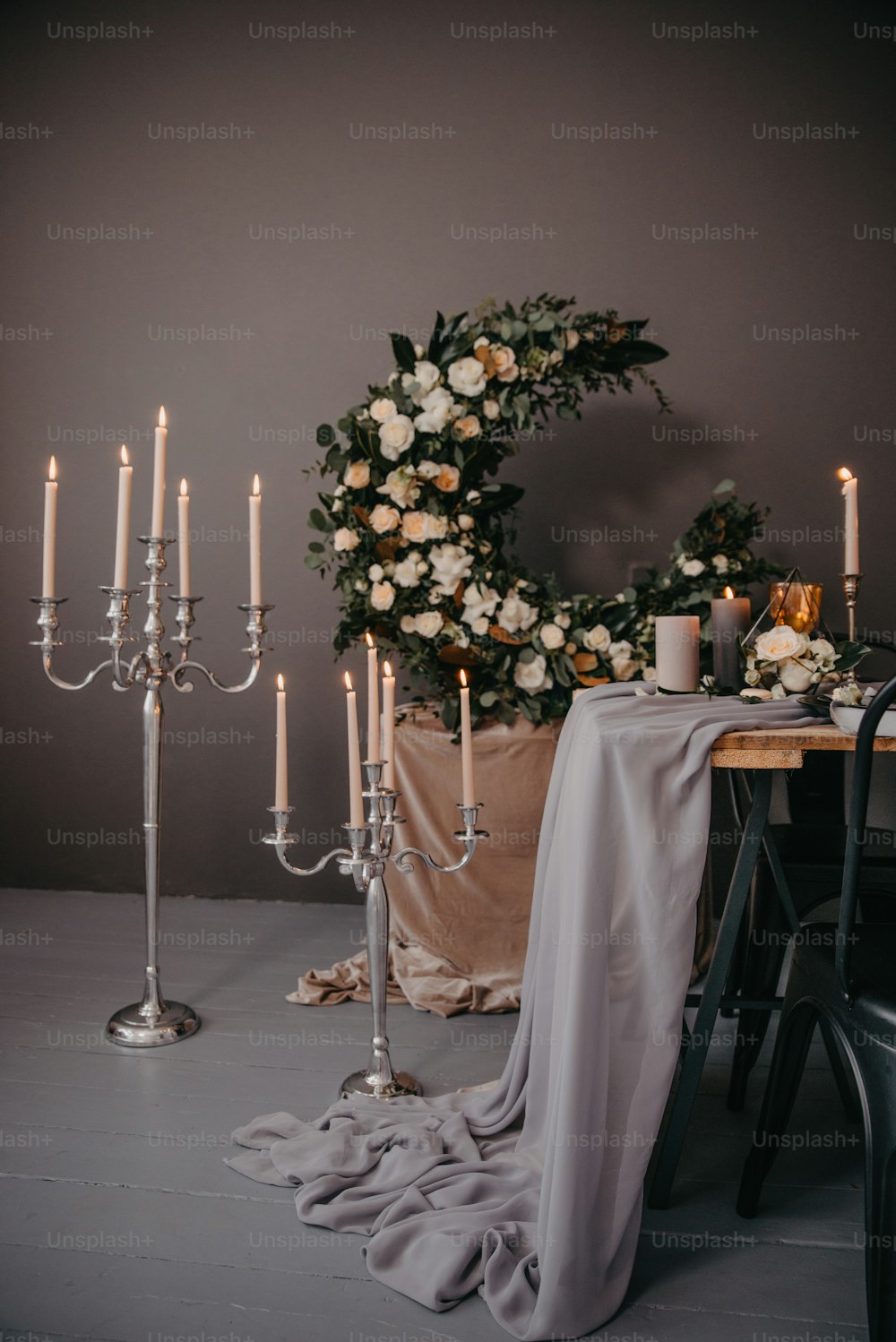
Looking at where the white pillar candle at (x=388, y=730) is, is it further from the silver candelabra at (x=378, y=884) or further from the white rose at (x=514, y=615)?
the white rose at (x=514, y=615)

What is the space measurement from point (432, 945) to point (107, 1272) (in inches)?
51.3

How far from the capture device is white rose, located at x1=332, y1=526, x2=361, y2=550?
2.67 m

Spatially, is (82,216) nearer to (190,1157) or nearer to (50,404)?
(50,404)

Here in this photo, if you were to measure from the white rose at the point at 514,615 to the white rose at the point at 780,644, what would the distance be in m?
1.01

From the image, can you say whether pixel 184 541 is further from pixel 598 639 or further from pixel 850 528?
pixel 850 528

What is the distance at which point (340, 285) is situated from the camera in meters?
3.47

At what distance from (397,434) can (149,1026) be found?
1554mm

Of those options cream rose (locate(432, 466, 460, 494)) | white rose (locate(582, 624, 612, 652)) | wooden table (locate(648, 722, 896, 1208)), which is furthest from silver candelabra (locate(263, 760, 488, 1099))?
cream rose (locate(432, 466, 460, 494))

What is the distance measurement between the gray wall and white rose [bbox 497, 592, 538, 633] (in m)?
0.77

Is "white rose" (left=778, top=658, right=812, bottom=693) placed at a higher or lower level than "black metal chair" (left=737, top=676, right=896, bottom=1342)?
higher

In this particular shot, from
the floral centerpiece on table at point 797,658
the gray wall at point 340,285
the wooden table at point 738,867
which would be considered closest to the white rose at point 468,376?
the gray wall at point 340,285

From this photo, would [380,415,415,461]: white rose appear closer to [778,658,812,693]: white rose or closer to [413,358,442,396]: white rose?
[413,358,442,396]: white rose

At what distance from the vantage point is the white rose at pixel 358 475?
2643 millimetres

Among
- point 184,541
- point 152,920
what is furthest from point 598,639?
point 152,920
